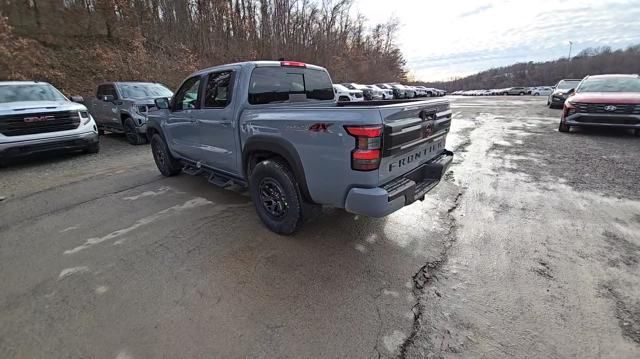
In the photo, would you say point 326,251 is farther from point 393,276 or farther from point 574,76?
point 574,76

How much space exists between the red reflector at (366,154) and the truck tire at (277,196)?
33.6 inches

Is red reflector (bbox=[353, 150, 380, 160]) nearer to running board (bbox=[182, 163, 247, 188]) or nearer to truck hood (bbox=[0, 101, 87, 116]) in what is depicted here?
running board (bbox=[182, 163, 247, 188])

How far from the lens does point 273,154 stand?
3432 mm

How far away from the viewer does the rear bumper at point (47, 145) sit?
623cm

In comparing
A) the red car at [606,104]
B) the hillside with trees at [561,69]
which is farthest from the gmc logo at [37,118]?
the hillside with trees at [561,69]

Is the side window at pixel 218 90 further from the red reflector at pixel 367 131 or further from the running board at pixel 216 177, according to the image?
the red reflector at pixel 367 131

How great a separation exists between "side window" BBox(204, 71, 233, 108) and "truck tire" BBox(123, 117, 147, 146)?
229 inches

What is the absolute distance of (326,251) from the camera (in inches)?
125

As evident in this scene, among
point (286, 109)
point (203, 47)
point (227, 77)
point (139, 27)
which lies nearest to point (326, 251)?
point (286, 109)

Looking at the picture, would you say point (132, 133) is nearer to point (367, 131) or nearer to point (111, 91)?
point (111, 91)

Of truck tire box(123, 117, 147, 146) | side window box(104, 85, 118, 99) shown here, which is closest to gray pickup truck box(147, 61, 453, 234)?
truck tire box(123, 117, 147, 146)

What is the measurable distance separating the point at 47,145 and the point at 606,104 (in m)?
13.1

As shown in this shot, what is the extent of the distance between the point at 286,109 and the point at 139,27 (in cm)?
2176

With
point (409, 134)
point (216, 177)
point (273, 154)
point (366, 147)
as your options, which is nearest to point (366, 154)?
point (366, 147)
